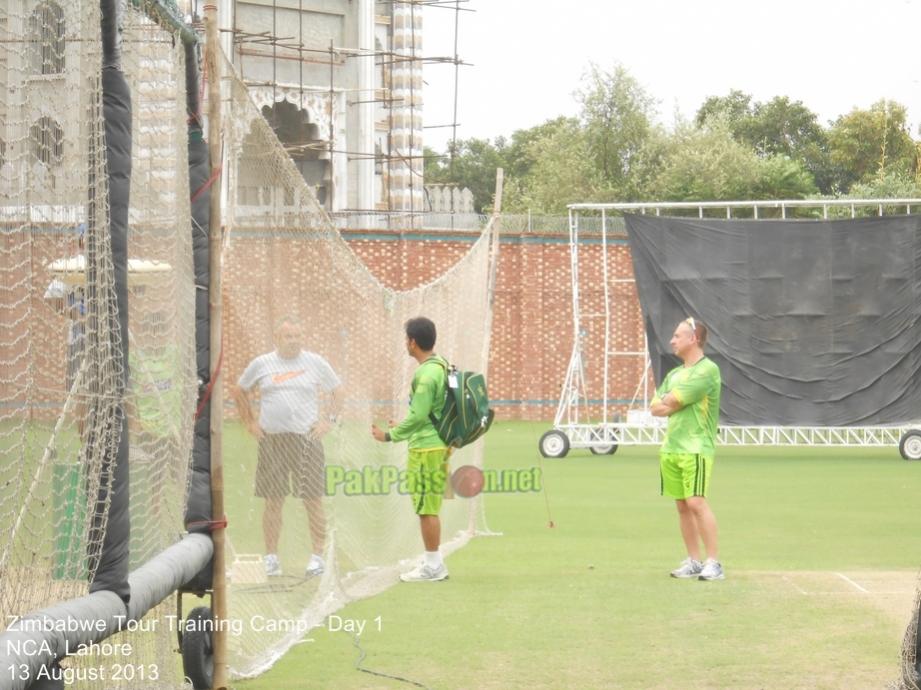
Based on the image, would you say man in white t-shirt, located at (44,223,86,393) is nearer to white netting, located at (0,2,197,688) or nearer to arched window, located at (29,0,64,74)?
white netting, located at (0,2,197,688)

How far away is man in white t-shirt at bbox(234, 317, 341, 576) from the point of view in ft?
30.0

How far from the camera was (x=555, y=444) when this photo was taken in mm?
22875

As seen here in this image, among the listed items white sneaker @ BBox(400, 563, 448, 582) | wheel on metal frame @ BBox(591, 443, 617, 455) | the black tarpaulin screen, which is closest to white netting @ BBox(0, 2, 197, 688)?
white sneaker @ BBox(400, 563, 448, 582)

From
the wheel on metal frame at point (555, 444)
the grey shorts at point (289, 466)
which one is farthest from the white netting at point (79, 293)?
the wheel on metal frame at point (555, 444)

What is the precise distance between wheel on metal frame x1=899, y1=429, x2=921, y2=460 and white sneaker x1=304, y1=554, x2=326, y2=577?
14.4 metres

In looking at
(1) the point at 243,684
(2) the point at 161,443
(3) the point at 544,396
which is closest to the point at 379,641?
(1) the point at 243,684

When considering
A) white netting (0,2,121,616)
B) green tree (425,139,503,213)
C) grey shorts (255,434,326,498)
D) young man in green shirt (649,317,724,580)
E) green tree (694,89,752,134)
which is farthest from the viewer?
green tree (425,139,503,213)

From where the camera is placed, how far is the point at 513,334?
3406 cm

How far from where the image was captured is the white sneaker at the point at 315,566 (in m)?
9.88

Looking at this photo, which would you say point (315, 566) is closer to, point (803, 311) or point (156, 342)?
point (156, 342)

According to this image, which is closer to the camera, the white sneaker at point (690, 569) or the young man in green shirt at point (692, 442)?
the young man in green shirt at point (692, 442)

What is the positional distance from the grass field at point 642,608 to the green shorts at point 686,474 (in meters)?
0.63

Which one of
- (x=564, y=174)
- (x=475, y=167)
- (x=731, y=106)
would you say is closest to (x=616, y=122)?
(x=564, y=174)

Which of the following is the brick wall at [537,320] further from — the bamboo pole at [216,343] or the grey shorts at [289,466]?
the bamboo pole at [216,343]
